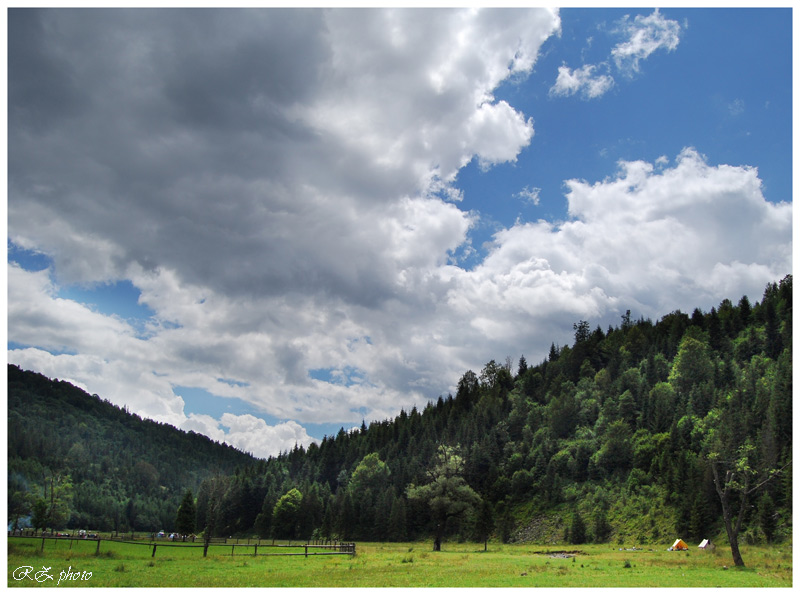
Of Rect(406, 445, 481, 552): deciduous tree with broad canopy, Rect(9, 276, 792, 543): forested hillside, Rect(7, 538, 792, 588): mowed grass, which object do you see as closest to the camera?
Rect(7, 538, 792, 588): mowed grass

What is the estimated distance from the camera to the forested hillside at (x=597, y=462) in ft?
292

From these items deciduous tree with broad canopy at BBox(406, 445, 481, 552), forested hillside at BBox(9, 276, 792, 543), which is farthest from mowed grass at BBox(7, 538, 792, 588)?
deciduous tree with broad canopy at BBox(406, 445, 481, 552)

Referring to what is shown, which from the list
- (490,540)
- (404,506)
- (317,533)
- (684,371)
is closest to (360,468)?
(317,533)

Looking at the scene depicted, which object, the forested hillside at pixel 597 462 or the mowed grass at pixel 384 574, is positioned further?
the forested hillside at pixel 597 462

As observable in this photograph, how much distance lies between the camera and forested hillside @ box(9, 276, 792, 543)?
8888 cm

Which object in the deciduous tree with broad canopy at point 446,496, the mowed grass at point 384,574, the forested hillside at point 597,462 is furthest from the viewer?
the forested hillside at point 597,462

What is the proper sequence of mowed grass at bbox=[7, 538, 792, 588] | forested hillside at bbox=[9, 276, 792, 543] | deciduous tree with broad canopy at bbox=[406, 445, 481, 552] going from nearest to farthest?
mowed grass at bbox=[7, 538, 792, 588] < deciduous tree with broad canopy at bbox=[406, 445, 481, 552] < forested hillside at bbox=[9, 276, 792, 543]

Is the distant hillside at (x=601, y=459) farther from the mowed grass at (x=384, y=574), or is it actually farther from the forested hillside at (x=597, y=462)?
the mowed grass at (x=384, y=574)

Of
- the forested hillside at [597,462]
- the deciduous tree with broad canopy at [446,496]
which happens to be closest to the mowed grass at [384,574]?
the forested hillside at [597,462]

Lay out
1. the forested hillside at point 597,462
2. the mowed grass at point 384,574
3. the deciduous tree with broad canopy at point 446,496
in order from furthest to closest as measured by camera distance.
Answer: the forested hillside at point 597,462, the deciduous tree with broad canopy at point 446,496, the mowed grass at point 384,574

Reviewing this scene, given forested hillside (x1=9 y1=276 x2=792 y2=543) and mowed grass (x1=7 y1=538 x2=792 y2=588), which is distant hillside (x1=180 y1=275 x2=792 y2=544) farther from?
mowed grass (x1=7 y1=538 x2=792 y2=588)

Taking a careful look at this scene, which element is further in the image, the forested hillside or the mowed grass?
the forested hillside

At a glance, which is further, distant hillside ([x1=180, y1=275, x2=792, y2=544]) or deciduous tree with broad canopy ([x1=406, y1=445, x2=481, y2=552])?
distant hillside ([x1=180, y1=275, x2=792, y2=544])

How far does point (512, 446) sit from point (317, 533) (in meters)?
61.2
